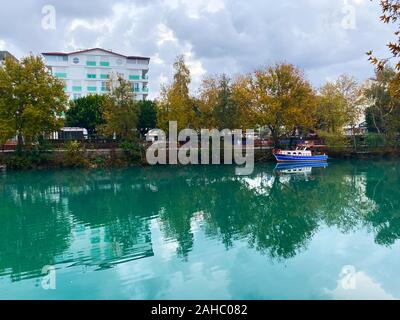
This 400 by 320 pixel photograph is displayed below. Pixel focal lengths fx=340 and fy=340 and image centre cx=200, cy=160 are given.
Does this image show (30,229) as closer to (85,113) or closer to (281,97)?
(281,97)

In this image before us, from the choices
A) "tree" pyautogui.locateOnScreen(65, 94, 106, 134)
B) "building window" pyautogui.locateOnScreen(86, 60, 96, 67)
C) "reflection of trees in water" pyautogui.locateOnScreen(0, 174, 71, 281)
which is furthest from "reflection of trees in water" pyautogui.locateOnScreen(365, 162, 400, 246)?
"building window" pyautogui.locateOnScreen(86, 60, 96, 67)

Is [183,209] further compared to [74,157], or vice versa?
[74,157]

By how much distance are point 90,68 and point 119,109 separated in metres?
37.7

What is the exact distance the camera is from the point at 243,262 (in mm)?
10711

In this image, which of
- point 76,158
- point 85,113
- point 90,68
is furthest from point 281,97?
point 90,68

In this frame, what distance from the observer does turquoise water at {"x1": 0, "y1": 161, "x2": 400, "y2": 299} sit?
9.07 metres

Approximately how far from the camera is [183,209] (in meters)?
18.7

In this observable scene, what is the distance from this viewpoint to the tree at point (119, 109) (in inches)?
1437

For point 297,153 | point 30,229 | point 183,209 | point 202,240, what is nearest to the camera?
point 202,240

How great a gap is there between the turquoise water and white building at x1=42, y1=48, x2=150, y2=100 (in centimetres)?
4689

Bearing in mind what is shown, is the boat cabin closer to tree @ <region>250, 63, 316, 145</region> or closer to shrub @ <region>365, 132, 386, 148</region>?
tree @ <region>250, 63, 316, 145</region>

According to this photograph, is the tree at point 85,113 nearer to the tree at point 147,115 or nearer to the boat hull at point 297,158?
the tree at point 147,115
